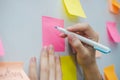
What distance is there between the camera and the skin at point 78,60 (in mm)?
479

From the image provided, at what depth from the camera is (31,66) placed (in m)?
0.46

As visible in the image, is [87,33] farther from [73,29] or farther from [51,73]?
[51,73]

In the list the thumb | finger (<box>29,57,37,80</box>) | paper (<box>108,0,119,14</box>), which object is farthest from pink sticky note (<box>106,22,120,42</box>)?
finger (<box>29,57,37,80</box>)

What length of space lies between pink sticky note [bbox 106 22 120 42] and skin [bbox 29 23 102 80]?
197mm

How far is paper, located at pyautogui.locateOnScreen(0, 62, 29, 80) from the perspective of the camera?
1.30 feet

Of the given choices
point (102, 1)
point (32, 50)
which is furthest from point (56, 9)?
point (102, 1)

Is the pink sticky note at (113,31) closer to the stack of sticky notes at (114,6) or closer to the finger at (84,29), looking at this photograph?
the stack of sticky notes at (114,6)

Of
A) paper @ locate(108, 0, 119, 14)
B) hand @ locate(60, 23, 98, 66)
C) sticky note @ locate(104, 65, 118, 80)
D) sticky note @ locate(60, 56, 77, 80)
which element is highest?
paper @ locate(108, 0, 119, 14)

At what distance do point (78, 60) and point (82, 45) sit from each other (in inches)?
2.6

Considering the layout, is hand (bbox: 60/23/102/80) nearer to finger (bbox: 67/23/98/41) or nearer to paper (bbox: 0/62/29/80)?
finger (bbox: 67/23/98/41)

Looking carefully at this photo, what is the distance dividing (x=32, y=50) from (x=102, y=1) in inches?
16.3

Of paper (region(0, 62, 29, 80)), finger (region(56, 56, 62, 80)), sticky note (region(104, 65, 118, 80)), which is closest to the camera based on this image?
paper (region(0, 62, 29, 80))

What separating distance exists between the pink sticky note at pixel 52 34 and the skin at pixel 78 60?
2 centimetres

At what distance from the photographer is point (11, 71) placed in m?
0.41
